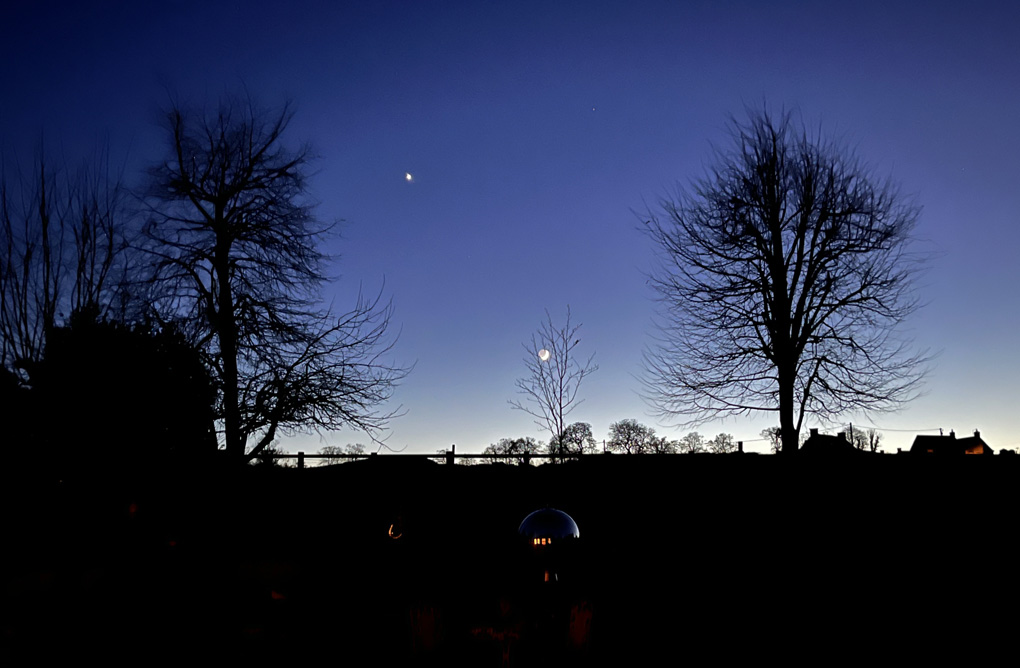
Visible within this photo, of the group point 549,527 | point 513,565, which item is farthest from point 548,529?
point 513,565

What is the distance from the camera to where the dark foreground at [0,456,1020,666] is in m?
9.65

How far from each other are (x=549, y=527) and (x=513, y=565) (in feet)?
13.5

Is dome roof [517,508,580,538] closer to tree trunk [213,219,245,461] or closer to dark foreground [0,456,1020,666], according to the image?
dark foreground [0,456,1020,666]

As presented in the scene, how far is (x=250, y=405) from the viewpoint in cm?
1178

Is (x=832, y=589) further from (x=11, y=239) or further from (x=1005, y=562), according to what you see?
(x=11, y=239)

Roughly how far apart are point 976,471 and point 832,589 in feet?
9.81

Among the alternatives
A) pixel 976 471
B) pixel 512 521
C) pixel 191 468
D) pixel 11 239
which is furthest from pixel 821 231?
pixel 11 239

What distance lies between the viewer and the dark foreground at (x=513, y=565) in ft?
31.7

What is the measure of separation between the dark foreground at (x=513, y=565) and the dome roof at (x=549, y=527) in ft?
2.15

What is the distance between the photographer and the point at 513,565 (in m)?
11.6

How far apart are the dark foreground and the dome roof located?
2.15 ft

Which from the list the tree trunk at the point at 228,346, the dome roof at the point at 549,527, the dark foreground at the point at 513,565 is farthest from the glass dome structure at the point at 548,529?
the tree trunk at the point at 228,346

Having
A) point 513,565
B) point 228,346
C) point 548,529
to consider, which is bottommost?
point 513,565

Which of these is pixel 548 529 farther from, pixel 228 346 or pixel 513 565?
pixel 228 346
